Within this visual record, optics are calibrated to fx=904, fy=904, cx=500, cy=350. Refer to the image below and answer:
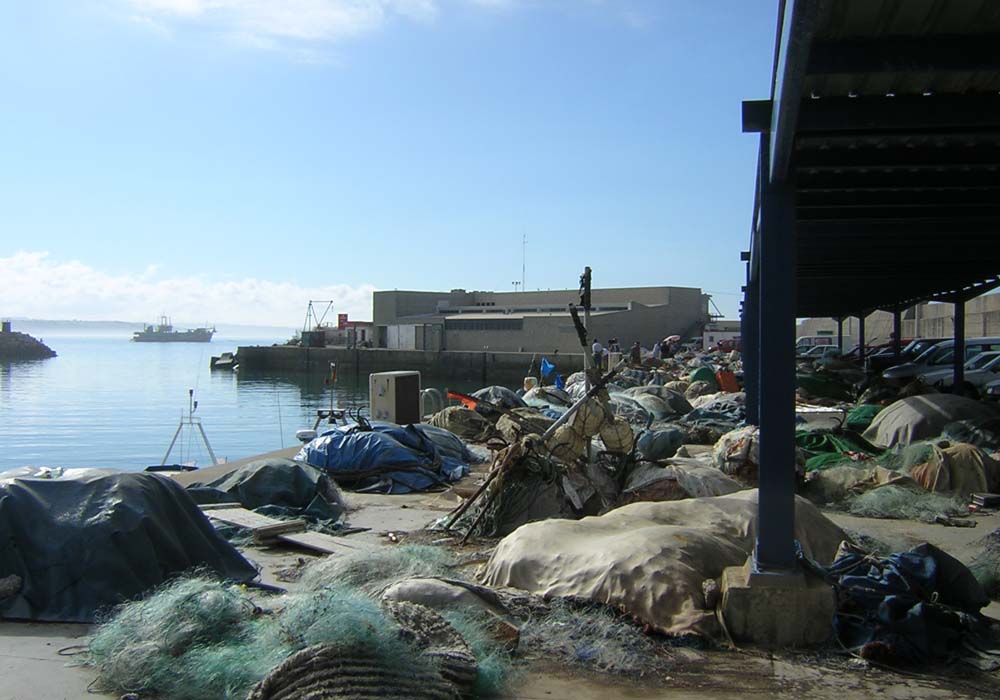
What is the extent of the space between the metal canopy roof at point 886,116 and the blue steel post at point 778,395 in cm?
38

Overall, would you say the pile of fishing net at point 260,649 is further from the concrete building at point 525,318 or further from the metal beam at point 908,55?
the concrete building at point 525,318

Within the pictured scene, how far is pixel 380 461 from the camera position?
1252 cm

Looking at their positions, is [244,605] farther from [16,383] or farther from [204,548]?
[16,383]

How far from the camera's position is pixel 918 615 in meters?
5.34

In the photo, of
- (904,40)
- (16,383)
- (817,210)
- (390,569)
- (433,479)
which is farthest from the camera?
(16,383)

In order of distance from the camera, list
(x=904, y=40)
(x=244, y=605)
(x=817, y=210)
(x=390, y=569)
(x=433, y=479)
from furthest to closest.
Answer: (x=433, y=479) → (x=817, y=210) → (x=390, y=569) → (x=244, y=605) → (x=904, y=40)

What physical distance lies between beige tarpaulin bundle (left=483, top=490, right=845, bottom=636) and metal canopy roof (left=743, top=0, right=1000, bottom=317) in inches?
97.6

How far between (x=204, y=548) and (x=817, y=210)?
5.61 metres

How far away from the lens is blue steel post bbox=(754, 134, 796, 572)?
18.7 ft

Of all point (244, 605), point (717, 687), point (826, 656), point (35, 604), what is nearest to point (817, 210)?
point (826, 656)

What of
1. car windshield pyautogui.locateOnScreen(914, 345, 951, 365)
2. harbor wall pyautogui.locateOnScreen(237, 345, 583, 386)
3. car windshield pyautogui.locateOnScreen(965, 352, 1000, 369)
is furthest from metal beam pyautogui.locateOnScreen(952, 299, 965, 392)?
harbor wall pyautogui.locateOnScreen(237, 345, 583, 386)

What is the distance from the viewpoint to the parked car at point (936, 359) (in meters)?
22.9

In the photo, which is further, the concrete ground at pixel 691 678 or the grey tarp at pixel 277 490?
the grey tarp at pixel 277 490

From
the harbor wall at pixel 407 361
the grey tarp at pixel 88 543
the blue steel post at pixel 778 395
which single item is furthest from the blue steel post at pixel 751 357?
the harbor wall at pixel 407 361
